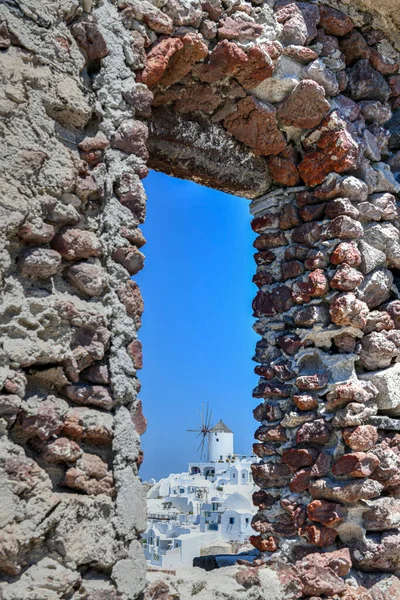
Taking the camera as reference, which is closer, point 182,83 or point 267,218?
point 182,83

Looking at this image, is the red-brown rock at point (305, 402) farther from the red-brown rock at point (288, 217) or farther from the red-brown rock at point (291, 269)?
the red-brown rock at point (288, 217)

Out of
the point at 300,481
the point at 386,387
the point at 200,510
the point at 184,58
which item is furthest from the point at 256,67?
the point at 200,510

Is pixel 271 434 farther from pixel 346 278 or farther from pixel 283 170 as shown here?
pixel 283 170

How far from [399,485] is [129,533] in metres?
1.30

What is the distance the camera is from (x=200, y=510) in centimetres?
1166

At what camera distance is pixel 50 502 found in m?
1.49

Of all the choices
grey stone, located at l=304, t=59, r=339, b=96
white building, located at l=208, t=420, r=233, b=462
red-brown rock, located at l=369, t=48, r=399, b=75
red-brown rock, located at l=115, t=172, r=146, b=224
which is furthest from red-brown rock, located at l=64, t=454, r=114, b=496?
white building, located at l=208, t=420, r=233, b=462

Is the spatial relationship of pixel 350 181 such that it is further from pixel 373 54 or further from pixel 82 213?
pixel 82 213

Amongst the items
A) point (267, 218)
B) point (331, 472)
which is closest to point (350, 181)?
point (267, 218)

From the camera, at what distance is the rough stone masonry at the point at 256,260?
1.55 metres

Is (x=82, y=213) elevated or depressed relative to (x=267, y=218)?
depressed

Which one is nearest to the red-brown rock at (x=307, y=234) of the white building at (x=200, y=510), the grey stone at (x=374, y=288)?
the grey stone at (x=374, y=288)

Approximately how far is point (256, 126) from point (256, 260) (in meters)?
0.64

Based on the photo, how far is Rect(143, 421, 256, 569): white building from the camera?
299 inches
